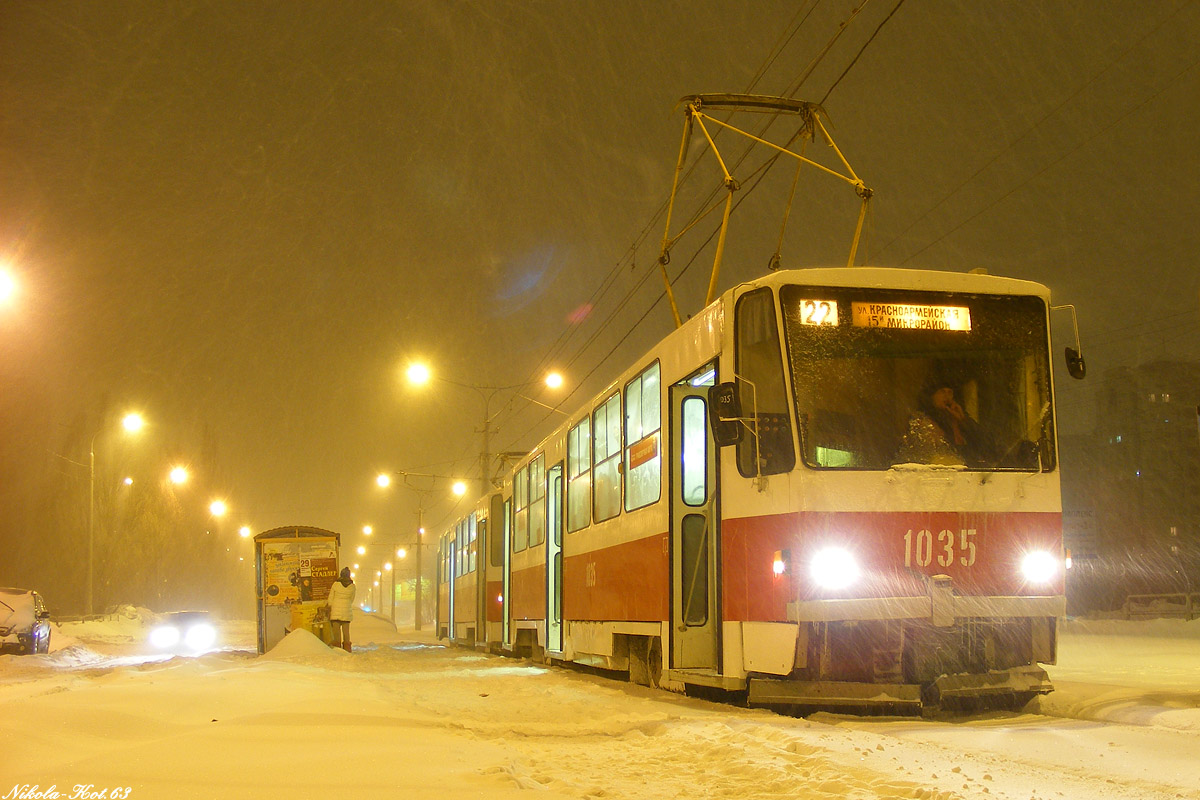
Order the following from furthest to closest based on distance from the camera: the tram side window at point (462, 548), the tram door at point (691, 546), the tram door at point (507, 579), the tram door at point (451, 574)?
1. the tram door at point (451, 574)
2. the tram side window at point (462, 548)
3. the tram door at point (507, 579)
4. the tram door at point (691, 546)

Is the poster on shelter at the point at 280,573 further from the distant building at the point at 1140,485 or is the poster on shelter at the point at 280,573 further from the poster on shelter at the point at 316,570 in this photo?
the distant building at the point at 1140,485

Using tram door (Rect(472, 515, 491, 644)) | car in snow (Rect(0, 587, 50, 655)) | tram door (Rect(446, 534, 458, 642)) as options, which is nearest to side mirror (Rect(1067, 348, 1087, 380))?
tram door (Rect(472, 515, 491, 644))

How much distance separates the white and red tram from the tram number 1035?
16 millimetres

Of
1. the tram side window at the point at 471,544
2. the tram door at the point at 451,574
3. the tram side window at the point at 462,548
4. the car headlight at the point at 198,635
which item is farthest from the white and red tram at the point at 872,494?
the car headlight at the point at 198,635

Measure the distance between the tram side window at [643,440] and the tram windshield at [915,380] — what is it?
2448 millimetres

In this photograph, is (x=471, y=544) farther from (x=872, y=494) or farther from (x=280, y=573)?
(x=872, y=494)

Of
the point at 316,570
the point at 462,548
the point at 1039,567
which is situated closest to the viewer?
the point at 1039,567

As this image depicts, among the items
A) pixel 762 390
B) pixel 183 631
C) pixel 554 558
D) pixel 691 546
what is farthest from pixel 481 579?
pixel 183 631

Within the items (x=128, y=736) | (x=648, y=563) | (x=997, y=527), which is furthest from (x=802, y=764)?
(x=648, y=563)

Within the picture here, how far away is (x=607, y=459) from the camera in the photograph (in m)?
12.9

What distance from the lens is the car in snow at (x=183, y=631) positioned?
Answer: 34.9 m

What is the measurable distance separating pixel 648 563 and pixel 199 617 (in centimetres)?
3049

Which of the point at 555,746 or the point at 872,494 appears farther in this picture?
the point at 872,494

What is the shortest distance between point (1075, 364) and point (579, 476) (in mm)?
6745
